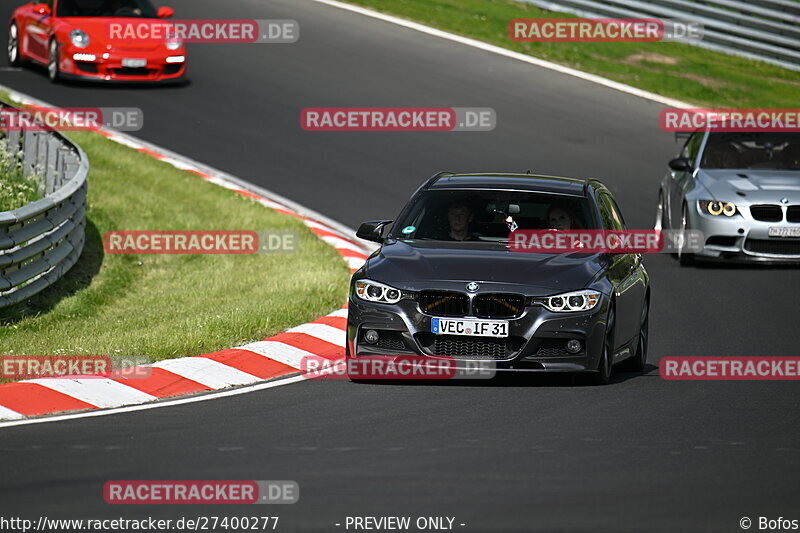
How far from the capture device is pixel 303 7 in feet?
98.7

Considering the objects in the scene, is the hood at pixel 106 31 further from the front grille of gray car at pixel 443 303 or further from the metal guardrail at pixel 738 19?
the front grille of gray car at pixel 443 303

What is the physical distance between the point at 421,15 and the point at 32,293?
17595 mm

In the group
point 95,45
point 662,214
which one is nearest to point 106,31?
point 95,45

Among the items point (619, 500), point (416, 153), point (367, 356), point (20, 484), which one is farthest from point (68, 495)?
point (416, 153)

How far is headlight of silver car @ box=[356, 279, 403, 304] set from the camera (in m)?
10.4

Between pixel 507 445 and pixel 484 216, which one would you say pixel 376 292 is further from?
pixel 507 445

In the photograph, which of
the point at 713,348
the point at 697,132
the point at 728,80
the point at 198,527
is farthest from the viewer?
the point at 728,80

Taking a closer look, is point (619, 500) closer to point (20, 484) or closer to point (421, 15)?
point (20, 484)

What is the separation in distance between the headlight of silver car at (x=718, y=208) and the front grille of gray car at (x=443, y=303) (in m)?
7.08

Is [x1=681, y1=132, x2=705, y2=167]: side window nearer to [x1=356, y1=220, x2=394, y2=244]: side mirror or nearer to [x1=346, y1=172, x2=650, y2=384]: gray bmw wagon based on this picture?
[x1=346, y1=172, x2=650, y2=384]: gray bmw wagon

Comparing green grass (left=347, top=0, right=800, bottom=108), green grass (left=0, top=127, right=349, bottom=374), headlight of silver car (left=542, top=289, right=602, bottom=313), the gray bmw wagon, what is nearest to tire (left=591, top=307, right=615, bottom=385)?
the gray bmw wagon

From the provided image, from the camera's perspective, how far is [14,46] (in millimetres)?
25328

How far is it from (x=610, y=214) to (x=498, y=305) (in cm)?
217

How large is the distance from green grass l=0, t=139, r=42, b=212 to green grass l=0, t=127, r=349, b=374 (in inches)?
34.0
